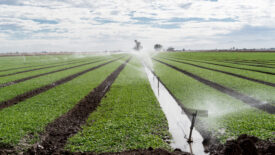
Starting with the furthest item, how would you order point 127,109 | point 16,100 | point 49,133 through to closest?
point 16,100, point 127,109, point 49,133

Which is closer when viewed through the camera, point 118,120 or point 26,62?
point 118,120

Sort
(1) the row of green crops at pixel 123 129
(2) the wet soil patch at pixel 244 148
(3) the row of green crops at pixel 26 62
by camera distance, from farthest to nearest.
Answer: (3) the row of green crops at pixel 26 62
(1) the row of green crops at pixel 123 129
(2) the wet soil patch at pixel 244 148

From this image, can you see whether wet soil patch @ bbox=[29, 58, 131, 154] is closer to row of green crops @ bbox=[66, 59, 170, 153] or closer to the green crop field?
the green crop field

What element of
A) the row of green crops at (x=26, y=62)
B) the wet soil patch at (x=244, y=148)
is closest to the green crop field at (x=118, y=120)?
the wet soil patch at (x=244, y=148)

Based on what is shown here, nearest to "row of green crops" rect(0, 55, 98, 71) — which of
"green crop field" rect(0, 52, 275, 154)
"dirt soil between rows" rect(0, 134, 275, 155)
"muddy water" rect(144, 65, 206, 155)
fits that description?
"green crop field" rect(0, 52, 275, 154)

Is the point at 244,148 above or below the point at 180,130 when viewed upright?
above

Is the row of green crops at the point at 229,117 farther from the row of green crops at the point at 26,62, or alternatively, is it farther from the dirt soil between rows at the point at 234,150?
the row of green crops at the point at 26,62

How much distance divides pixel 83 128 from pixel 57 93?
11.6 m

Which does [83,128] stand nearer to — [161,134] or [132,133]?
[132,133]

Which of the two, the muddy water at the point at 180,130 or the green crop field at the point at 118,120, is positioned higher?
the green crop field at the point at 118,120

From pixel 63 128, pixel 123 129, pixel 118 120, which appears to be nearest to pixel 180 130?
pixel 123 129

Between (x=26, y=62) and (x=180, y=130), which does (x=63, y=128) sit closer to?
(x=180, y=130)

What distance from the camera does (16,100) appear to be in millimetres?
20797

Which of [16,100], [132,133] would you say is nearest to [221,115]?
A: [132,133]
